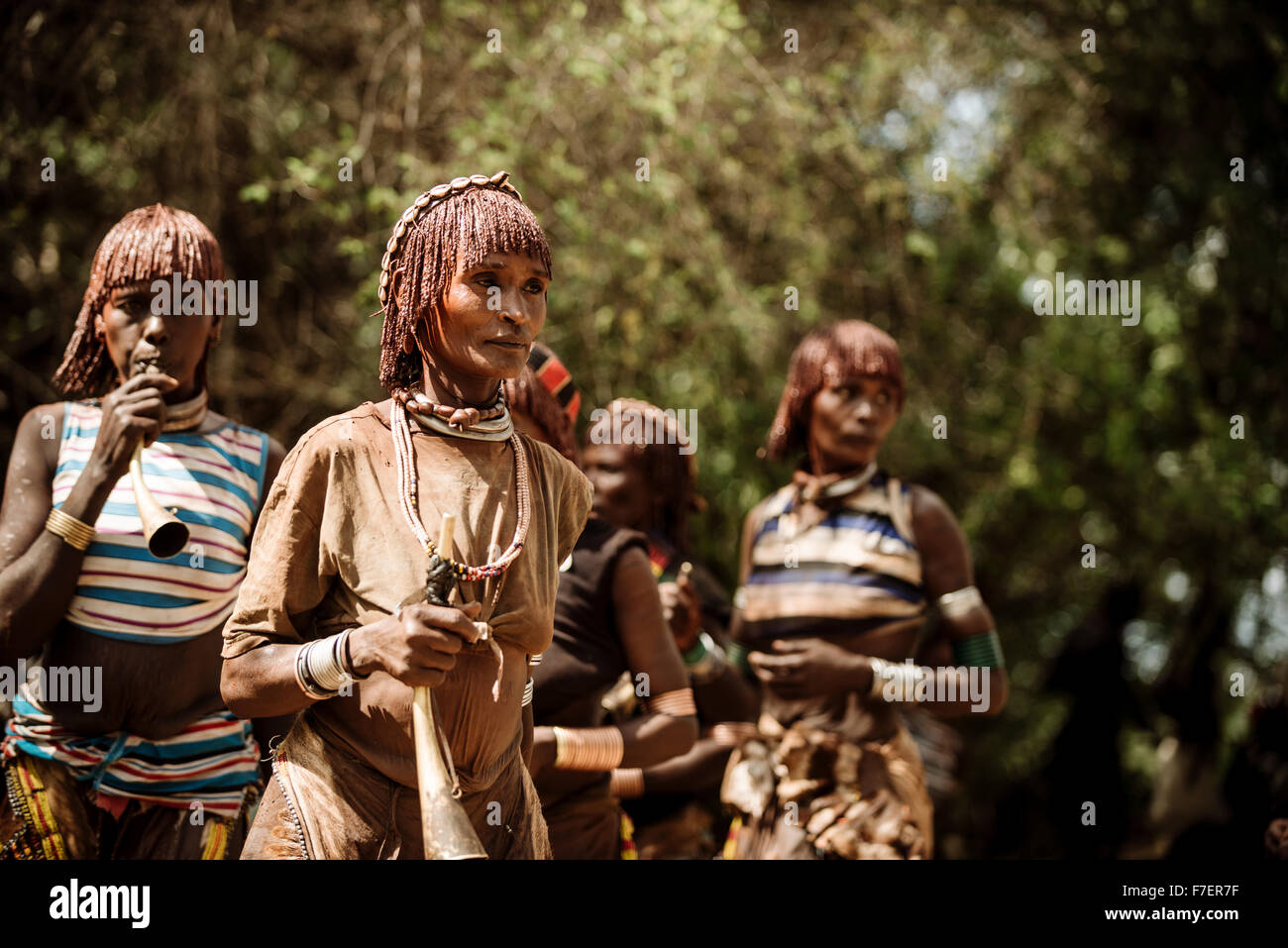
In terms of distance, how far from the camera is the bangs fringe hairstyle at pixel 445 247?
8.34ft

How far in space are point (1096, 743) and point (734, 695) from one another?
5.47 m

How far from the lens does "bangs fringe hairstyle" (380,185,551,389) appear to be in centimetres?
254

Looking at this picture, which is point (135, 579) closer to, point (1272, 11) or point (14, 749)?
point (14, 749)

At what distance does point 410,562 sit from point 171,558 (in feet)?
3.42

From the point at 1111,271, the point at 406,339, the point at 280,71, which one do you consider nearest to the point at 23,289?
the point at 280,71

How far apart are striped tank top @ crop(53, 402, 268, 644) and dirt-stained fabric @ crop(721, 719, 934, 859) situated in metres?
1.81

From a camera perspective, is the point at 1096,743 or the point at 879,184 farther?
the point at 1096,743

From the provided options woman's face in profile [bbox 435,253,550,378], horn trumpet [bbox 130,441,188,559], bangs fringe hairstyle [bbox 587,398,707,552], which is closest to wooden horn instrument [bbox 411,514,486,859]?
woman's face in profile [bbox 435,253,550,378]

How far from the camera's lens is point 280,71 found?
23.9ft

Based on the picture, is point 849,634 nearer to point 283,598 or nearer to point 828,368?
point 828,368

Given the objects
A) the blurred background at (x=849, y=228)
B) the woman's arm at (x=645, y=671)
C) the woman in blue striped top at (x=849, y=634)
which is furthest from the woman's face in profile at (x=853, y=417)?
the blurred background at (x=849, y=228)

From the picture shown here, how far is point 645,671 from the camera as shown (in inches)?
139

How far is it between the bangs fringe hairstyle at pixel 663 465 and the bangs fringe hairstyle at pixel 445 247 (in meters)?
1.87

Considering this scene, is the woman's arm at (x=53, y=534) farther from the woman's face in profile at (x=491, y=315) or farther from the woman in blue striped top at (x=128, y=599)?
the woman's face in profile at (x=491, y=315)
